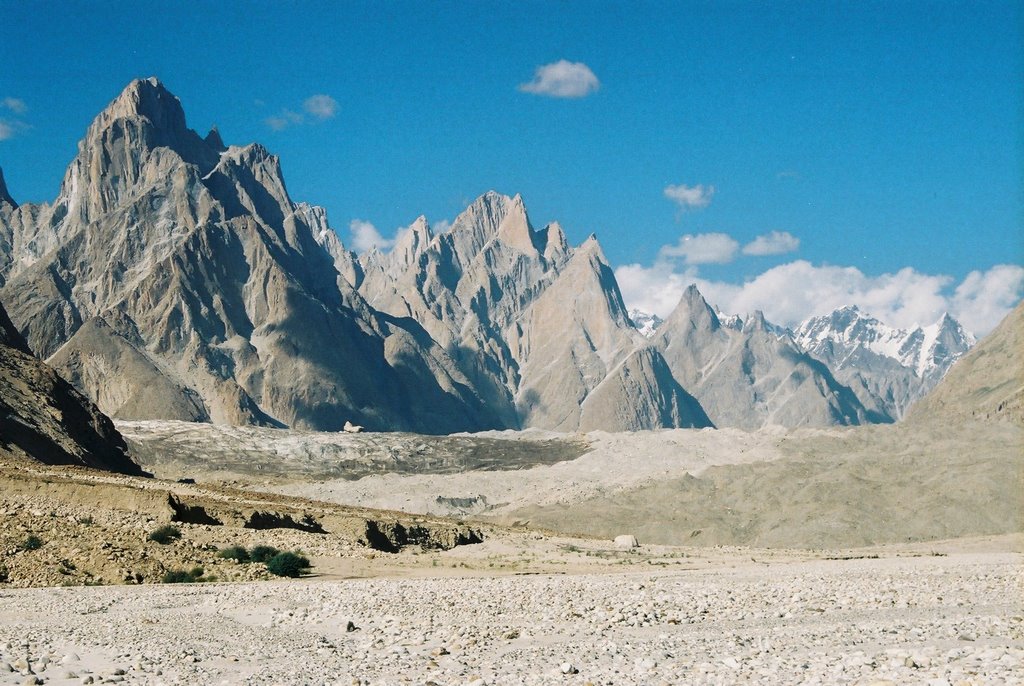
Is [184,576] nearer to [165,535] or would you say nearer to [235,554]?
[235,554]

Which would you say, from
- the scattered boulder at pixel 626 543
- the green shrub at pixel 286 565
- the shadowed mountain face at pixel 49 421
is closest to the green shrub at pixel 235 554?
the green shrub at pixel 286 565

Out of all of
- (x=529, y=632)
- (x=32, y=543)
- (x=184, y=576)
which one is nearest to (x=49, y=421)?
(x=32, y=543)

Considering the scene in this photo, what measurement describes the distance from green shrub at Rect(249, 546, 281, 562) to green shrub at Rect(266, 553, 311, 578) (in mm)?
882

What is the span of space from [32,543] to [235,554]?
20.2 feet

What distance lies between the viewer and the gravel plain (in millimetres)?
16719

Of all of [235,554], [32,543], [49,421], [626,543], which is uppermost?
[49,421]

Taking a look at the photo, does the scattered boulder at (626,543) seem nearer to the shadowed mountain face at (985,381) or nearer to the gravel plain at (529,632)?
the gravel plain at (529,632)

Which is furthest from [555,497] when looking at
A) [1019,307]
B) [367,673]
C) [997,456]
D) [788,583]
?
[1019,307]

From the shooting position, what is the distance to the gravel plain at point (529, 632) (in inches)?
658

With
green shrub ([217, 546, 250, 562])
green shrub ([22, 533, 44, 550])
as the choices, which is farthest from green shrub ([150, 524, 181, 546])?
green shrub ([22, 533, 44, 550])

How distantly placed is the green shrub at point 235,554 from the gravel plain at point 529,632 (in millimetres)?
4291

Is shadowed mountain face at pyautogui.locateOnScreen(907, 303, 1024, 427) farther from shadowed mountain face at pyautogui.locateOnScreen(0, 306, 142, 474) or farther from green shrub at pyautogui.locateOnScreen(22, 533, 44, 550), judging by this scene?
green shrub at pyautogui.locateOnScreen(22, 533, 44, 550)

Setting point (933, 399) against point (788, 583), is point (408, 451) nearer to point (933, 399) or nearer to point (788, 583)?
point (933, 399)

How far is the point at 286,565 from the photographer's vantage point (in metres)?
34.3
